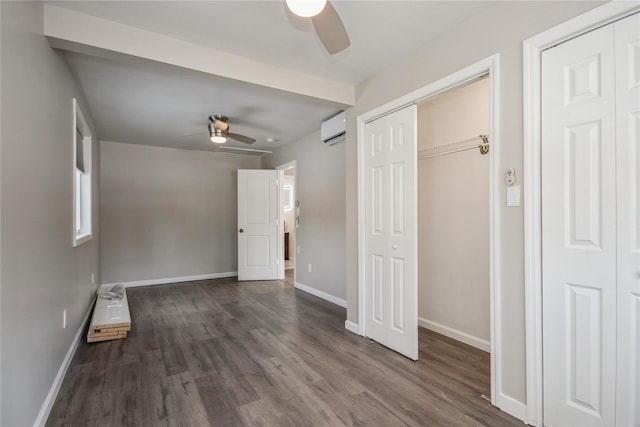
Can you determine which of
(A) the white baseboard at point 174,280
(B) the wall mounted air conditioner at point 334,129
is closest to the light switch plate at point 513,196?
(B) the wall mounted air conditioner at point 334,129

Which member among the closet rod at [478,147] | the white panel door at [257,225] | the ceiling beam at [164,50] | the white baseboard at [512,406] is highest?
the ceiling beam at [164,50]

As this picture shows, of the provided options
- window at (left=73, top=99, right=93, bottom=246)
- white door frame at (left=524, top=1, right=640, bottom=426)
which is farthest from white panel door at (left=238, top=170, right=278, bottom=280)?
white door frame at (left=524, top=1, right=640, bottom=426)

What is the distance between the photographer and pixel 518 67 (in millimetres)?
1771

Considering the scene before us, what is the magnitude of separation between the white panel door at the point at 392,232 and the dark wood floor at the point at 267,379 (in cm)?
24

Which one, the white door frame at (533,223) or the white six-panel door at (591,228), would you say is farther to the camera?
the white door frame at (533,223)

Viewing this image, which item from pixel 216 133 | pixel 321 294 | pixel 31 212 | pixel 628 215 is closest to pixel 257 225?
pixel 321 294

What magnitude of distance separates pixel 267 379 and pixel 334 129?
9.25ft

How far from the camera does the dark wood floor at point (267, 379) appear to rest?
1818 mm

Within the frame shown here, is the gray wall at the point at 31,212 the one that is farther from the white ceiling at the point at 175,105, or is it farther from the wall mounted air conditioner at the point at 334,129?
the wall mounted air conditioner at the point at 334,129

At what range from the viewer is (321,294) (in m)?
4.53

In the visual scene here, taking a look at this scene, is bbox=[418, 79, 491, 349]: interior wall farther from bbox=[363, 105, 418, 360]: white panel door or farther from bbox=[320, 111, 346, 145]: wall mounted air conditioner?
bbox=[320, 111, 346, 145]: wall mounted air conditioner

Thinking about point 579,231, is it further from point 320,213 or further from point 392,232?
point 320,213

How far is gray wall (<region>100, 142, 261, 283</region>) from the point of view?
16.8ft

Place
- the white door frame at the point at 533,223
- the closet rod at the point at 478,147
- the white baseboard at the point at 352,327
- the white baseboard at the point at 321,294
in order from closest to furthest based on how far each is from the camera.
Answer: the white door frame at the point at 533,223
the closet rod at the point at 478,147
the white baseboard at the point at 352,327
the white baseboard at the point at 321,294
